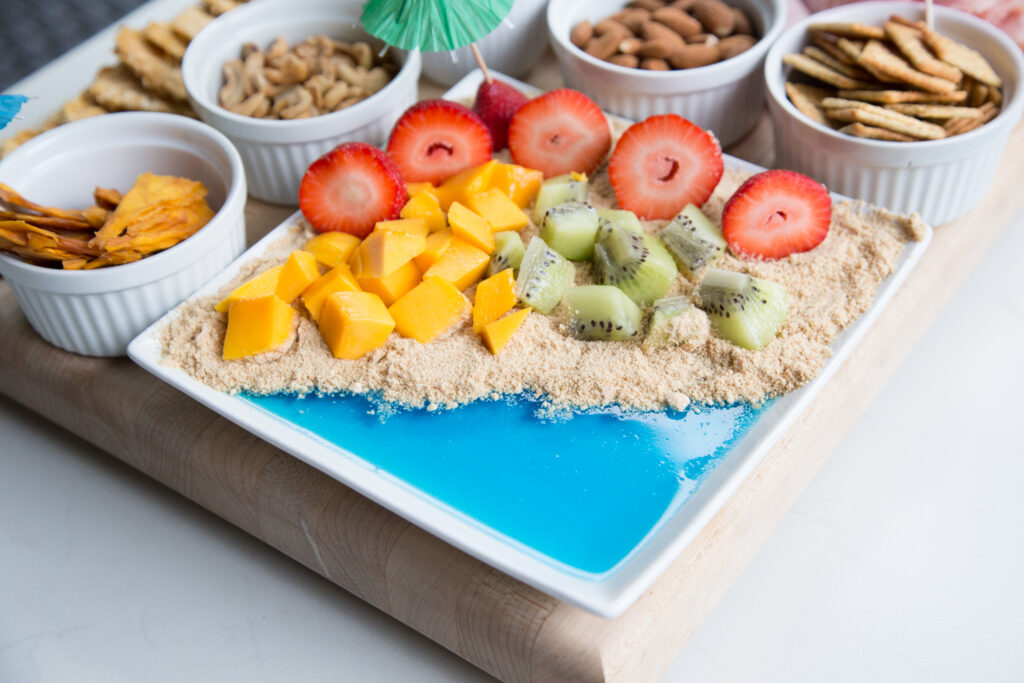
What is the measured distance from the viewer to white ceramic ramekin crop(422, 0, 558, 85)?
1.74 meters

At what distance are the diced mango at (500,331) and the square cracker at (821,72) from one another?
0.63m

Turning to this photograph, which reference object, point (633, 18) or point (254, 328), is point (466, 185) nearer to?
point (254, 328)

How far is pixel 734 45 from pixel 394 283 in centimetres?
73

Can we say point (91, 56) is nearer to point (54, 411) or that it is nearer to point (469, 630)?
point (54, 411)

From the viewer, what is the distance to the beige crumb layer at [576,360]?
116cm

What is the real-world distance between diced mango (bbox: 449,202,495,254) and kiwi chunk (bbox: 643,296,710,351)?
0.25 metres

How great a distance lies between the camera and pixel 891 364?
1.37 metres

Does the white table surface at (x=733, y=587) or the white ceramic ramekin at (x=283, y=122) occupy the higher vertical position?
the white ceramic ramekin at (x=283, y=122)

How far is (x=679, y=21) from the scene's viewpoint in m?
1.62

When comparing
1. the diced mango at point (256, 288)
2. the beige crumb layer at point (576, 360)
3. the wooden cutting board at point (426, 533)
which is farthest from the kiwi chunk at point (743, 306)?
the diced mango at point (256, 288)

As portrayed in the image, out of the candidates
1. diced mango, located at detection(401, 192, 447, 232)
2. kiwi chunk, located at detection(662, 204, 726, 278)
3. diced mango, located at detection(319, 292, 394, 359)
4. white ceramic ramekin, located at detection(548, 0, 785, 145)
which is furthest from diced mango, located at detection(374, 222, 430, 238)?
white ceramic ramekin, located at detection(548, 0, 785, 145)

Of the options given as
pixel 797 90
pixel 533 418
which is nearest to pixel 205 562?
pixel 533 418

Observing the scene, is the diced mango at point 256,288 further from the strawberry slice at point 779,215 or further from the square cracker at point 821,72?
the square cracker at point 821,72

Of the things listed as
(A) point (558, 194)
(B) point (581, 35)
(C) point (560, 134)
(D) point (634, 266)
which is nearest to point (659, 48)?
(B) point (581, 35)
